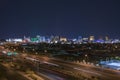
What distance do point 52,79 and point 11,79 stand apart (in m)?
6.89

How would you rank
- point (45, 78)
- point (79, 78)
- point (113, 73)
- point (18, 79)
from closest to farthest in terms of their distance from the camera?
point (18, 79), point (79, 78), point (45, 78), point (113, 73)

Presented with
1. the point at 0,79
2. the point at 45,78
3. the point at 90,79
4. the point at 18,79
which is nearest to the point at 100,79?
the point at 90,79

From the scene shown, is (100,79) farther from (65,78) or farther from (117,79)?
(65,78)

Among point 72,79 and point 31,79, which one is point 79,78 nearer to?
point 72,79

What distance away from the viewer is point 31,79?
40.2 meters

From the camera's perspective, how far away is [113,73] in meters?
47.4

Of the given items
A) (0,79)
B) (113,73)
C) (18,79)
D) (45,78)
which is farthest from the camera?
(113,73)

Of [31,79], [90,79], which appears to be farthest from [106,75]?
[31,79]

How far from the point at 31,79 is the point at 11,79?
285 cm

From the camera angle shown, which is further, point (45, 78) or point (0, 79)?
point (45, 78)

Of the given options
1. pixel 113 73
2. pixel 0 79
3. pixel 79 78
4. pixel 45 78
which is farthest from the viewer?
pixel 113 73

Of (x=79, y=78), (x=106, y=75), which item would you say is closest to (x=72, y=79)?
(x=79, y=78)

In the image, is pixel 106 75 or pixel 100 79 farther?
pixel 106 75

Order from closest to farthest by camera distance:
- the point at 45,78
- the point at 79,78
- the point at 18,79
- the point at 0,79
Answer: the point at 0,79, the point at 18,79, the point at 79,78, the point at 45,78
